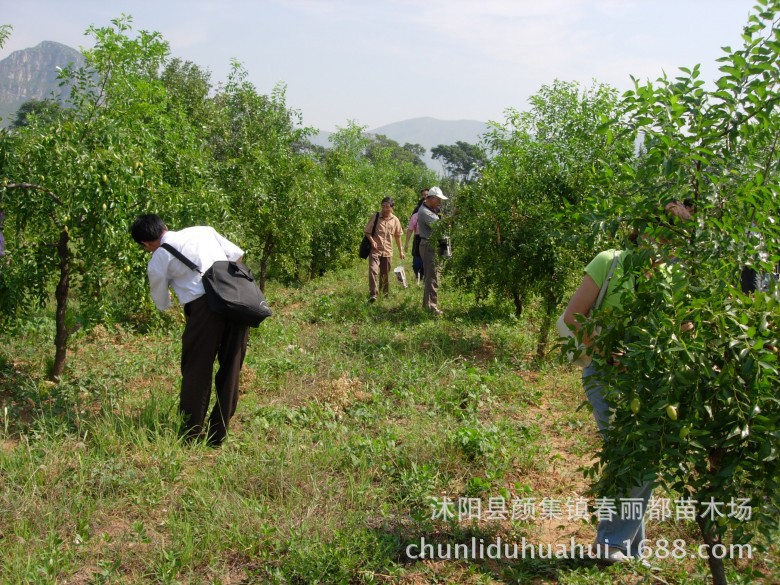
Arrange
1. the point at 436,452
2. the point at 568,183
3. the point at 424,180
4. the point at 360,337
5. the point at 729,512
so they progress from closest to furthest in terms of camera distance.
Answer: the point at 729,512
the point at 436,452
the point at 568,183
the point at 360,337
the point at 424,180

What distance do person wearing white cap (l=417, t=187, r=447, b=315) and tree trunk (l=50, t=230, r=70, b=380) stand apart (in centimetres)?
488

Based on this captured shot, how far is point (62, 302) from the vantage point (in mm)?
5449

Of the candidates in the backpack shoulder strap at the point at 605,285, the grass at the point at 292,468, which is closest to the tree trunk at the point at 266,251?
the grass at the point at 292,468

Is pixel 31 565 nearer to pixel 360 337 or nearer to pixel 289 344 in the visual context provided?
Answer: pixel 289 344

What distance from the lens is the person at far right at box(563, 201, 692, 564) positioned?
2.98 meters

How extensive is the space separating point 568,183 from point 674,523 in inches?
161

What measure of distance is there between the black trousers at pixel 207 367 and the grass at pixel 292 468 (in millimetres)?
167

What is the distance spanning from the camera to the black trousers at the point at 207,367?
4391 mm

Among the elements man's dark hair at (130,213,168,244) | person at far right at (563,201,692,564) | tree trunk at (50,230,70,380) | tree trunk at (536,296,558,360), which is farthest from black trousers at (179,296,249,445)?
tree trunk at (536,296,558,360)

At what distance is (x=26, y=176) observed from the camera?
5.03 meters

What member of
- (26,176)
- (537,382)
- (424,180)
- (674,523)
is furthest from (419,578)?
(424,180)

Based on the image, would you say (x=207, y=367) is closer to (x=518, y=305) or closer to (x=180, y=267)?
(x=180, y=267)

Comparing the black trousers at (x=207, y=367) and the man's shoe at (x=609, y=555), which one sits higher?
the black trousers at (x=207, y=367)

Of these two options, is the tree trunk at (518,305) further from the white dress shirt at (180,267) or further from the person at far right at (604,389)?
the person at far right at (604,389)
